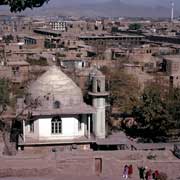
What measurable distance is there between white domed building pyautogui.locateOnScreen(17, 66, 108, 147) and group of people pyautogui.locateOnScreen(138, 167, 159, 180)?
4.18 m

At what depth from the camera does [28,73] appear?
43.9m

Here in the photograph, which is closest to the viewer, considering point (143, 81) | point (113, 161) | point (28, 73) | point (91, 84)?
point (113, 161)

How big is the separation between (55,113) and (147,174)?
559 centimetres

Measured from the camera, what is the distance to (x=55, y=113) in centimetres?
2248

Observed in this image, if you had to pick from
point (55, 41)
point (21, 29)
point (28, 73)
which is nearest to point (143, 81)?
point (28, 73)

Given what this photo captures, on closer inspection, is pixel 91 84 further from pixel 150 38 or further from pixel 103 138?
pixel 150 38

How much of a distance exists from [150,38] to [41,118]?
221 feet

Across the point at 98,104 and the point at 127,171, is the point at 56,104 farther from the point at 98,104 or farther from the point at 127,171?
the point at 127,171

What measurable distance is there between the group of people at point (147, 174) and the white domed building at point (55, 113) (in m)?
4.18

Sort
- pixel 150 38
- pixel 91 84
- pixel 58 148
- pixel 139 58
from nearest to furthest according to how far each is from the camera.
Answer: pixel 58 148 < pixel 91 84 < pixel 139 58 < pixel 150 38

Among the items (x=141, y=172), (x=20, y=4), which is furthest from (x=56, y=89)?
(x=20, y=4)

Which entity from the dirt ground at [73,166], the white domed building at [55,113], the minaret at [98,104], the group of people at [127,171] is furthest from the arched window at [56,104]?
the group of people at [127,171]

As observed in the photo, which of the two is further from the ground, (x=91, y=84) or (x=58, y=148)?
(x=91, y=84)

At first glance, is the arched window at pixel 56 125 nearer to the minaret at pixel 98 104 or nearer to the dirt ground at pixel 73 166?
the minaret at pixel 98 104
